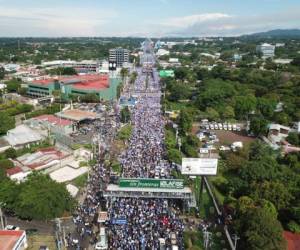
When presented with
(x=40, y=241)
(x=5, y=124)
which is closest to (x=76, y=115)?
(x=5, y=124)

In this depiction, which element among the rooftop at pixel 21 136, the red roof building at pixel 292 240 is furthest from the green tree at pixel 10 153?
the red roof building at pixel 292 240

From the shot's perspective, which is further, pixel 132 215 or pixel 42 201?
pixel 132 215

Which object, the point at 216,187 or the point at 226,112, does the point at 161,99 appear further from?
the point at 216,187

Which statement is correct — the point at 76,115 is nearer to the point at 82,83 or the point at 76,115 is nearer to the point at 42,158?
the point at 42,158

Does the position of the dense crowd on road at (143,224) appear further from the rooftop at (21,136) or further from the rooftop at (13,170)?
the rooftop at (21,136)

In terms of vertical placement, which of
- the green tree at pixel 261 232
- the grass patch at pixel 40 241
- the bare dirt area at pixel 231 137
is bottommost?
the bare dirt area at pixel 231 137

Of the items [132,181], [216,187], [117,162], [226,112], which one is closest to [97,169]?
[117,162]
